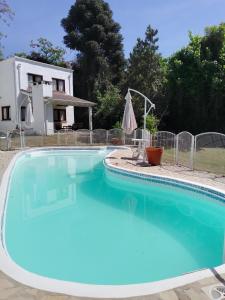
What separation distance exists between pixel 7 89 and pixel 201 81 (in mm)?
16394

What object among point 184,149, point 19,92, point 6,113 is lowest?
point 184,149

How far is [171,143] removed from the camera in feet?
49.5

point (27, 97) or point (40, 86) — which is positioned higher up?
point (40, 86)

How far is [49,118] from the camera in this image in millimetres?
26062

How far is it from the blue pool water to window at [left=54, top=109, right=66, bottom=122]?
59.9 ft

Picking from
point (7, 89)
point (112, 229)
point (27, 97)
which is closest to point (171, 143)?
point (112, 229)

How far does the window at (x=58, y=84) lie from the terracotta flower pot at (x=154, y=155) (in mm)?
19598

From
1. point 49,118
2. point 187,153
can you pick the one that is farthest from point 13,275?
point 49,118

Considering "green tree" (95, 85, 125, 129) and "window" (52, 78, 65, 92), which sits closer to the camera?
"green tree" (95, 85, 125, 129)

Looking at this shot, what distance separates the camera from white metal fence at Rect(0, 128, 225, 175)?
39.8 feet

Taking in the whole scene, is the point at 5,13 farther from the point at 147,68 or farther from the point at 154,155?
the point at 147,68

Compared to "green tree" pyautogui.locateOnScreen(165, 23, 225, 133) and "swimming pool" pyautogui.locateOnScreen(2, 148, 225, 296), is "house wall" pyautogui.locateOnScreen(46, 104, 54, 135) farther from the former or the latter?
"swimming pool" pyautogui.locateOnScreen(2, 148, 225, 296)

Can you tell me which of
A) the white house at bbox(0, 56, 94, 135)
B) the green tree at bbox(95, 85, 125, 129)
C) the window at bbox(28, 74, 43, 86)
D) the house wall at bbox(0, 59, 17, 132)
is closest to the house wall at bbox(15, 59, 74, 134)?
the white house at bbox(0, 56, 94, 135)

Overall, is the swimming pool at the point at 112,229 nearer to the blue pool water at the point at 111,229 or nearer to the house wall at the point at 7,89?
the blue pool water at the point at 111,229
